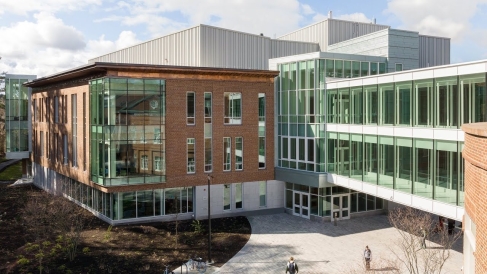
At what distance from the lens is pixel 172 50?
144ft

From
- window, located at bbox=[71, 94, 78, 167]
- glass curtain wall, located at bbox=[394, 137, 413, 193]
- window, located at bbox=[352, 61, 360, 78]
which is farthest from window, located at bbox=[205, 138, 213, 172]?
glass curtain wall, located at bbox=[394, 137, 413, 193]

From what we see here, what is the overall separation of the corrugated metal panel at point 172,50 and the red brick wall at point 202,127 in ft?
22.8

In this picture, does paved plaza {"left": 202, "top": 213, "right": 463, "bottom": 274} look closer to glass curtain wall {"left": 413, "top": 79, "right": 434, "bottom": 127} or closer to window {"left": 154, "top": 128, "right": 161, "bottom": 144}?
glass curtain wall {"left": 413, "top": 79, "right": 434, "bottom": 127}

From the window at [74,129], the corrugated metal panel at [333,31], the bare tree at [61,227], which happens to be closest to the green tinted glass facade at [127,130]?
the bare tree at [61,227]

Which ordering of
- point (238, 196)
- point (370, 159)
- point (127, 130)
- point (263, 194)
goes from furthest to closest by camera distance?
point (263, 194), point (238, 196), point (127, 130), point (370, 159)

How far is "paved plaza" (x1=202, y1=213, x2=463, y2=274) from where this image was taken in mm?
24172

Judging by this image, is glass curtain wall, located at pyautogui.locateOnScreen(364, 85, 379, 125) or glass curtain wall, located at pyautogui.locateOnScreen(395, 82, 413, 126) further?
glass curtain wall, located at pyautogui.locateOnScreen(364, 85, 379, 125)

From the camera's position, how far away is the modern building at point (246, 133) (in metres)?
27.0

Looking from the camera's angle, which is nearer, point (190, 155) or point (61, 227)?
point (61, 227)

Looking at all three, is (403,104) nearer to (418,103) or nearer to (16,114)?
(418,103)

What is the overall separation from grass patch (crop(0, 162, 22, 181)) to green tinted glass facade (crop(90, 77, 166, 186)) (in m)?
30.7

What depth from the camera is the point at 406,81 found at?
973 inches

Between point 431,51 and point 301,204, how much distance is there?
21.4 metres

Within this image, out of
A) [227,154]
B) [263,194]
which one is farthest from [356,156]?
[227,154]
